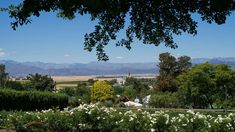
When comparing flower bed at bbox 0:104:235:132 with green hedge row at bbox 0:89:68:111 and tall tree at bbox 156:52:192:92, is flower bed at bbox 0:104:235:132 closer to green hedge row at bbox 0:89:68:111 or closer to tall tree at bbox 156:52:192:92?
green hedge row at bbox 0:89:68:111

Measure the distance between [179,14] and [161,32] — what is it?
24 cm

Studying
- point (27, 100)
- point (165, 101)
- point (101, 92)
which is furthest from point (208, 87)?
point (27, 100)

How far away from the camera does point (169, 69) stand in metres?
80.6

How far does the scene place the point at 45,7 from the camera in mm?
3115

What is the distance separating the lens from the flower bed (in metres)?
16.8

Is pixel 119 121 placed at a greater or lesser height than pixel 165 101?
greater

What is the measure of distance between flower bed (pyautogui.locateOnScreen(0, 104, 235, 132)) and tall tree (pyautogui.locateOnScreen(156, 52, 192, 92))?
57549mm

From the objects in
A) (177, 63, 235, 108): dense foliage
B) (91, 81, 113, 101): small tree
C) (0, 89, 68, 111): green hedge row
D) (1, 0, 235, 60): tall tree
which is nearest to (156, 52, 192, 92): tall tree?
(91, 81, 113, 101): small tree

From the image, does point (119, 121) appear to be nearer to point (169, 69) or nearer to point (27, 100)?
point (27, 100)

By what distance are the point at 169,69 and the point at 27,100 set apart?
4233 centimetres

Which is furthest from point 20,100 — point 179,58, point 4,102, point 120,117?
point 179,58

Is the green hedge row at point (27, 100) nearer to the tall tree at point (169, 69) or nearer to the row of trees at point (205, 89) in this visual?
the row of trees at point (205, 89)

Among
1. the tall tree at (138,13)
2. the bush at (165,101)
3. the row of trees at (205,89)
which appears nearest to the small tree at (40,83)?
the bush at (165,101)

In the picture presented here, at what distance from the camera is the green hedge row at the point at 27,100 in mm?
36469
